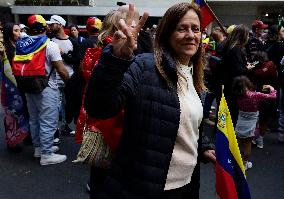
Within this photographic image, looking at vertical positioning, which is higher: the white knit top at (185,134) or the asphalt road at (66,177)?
the white knit top at (185,134)

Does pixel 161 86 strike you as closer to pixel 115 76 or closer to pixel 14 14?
pixel 115 76

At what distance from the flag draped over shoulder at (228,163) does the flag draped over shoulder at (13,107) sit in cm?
348

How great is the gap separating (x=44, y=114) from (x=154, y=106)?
3.07 meters

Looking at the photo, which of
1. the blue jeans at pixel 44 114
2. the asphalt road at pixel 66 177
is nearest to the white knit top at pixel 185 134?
the asphalt road at pixel 66 177

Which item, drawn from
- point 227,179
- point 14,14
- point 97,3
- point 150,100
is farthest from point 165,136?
point 14,14

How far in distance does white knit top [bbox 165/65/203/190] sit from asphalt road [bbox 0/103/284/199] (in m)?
2.05

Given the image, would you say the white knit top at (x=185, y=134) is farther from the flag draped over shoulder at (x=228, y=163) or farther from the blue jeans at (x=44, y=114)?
the blue jeans at (x=44, y=114)

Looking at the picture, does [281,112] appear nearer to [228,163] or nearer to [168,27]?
[228,163]

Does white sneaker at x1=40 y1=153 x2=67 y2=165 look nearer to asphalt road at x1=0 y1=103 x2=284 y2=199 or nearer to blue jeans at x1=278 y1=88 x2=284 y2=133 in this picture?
asphalt road at x1=0 y1=103 x2=284 y2=199

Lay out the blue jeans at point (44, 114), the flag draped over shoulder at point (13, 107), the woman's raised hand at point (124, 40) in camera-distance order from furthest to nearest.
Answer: the flag draped over shoulder at point (13, 107)
the blue jeans at point (44, 114)
the woman's raised hand at point (124, 40)

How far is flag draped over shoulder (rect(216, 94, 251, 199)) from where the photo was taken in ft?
6.38

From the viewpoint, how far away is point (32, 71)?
4191 mm

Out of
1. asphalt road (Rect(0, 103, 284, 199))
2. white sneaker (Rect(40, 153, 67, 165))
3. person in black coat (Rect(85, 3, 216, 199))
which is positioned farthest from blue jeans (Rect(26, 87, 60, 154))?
person in black coat (Rect(85, 3, 216, 199))

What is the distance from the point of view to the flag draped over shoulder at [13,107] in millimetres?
4805
